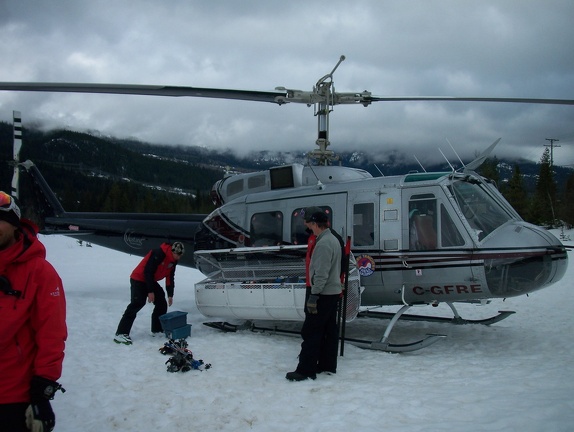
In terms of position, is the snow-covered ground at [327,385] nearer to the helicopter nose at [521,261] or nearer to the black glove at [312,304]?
the black glove at [312,304]

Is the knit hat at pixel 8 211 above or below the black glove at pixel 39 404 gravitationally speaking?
above

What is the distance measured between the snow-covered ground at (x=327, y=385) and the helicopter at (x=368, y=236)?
51 cm

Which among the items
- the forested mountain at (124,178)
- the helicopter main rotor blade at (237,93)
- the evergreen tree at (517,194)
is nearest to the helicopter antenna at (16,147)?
the helicopter main rotor blade at (237,93)

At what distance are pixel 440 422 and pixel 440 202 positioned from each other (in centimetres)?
336

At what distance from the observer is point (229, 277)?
790 cm

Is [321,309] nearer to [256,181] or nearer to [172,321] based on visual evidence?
[172,321]

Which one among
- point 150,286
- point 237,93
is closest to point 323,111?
→ point 237,93

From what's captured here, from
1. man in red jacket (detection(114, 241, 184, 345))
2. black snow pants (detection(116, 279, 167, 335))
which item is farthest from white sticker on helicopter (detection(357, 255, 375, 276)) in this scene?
black snow pants (detection(116, 279, 167, 335))

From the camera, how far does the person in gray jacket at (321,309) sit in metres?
4.91

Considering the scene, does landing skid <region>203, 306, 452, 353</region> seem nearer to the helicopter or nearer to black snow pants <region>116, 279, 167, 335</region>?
the helicopter

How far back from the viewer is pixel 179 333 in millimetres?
6637

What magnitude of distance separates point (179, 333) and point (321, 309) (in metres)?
2.71

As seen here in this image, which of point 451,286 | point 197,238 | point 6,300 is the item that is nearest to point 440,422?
point 451,286

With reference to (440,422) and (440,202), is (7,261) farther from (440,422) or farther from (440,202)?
(440,202)
